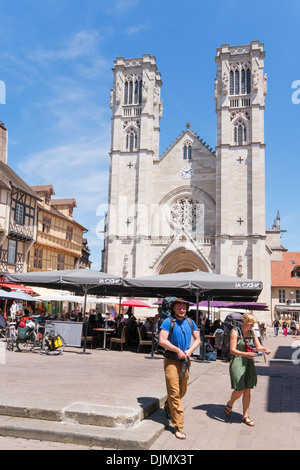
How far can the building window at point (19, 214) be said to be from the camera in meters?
30.5

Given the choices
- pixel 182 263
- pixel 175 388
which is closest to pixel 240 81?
pixel 182 263

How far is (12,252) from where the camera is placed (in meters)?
29.8

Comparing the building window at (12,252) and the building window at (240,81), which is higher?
the building window at (240,81)

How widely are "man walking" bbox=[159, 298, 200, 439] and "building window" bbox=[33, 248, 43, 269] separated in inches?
1189

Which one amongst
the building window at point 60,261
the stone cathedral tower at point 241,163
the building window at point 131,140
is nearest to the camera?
the stone cathedral tower at point 241,163

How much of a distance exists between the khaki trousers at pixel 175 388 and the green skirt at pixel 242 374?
77cm

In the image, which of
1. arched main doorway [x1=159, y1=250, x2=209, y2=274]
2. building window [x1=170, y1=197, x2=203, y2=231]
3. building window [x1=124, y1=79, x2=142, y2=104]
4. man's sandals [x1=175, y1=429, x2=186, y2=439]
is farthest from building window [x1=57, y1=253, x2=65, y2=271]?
man's sandals [x1=175, y1=429, x2=186, y2=439]

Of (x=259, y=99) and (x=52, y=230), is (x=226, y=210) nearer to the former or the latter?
(x=259, y=99)

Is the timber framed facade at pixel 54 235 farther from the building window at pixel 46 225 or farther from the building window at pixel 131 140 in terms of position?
the building window at pixel 131 140

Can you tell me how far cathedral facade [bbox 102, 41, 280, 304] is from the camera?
1400 inches

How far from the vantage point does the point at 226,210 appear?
35.9 m

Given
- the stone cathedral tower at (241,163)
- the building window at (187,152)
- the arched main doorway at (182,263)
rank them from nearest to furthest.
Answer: the stone cathedral tower at (241,163), the arched main doorway at (182,263), the building window at (187,152)

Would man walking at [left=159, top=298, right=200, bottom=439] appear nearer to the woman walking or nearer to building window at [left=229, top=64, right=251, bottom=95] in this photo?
the woman walking

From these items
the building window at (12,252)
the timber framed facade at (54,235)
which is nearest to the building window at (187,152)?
the timber framed facade at (54,235)
